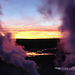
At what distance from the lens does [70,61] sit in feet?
94.6

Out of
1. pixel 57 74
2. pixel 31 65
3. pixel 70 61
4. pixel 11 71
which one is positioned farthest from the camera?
pixel 70 61

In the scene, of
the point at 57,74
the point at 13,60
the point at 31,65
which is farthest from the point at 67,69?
the point at 13,60

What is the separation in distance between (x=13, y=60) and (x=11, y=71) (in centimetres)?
137

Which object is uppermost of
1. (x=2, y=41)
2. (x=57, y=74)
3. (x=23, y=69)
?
(x=2, y=41)

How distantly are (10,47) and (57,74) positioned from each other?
9.06 m

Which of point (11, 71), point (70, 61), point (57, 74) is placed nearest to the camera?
point (11, 71)

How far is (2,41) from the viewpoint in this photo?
19.0 metres

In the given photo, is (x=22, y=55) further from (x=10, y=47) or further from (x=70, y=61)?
(x=70, y=61)

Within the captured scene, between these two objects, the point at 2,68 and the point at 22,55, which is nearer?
the point at 2,68

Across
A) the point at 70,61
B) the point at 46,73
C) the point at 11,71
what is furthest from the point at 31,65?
the point at 70,61

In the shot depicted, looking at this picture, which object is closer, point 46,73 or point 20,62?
point 20,62

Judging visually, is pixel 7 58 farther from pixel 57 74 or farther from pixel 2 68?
pixel 57 74

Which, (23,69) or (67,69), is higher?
(23,69)

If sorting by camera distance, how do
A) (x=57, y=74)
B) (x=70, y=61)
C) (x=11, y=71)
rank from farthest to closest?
1. (x=70, y=61)
2. (x=57, y=74)
3. (x=11, y=71)
